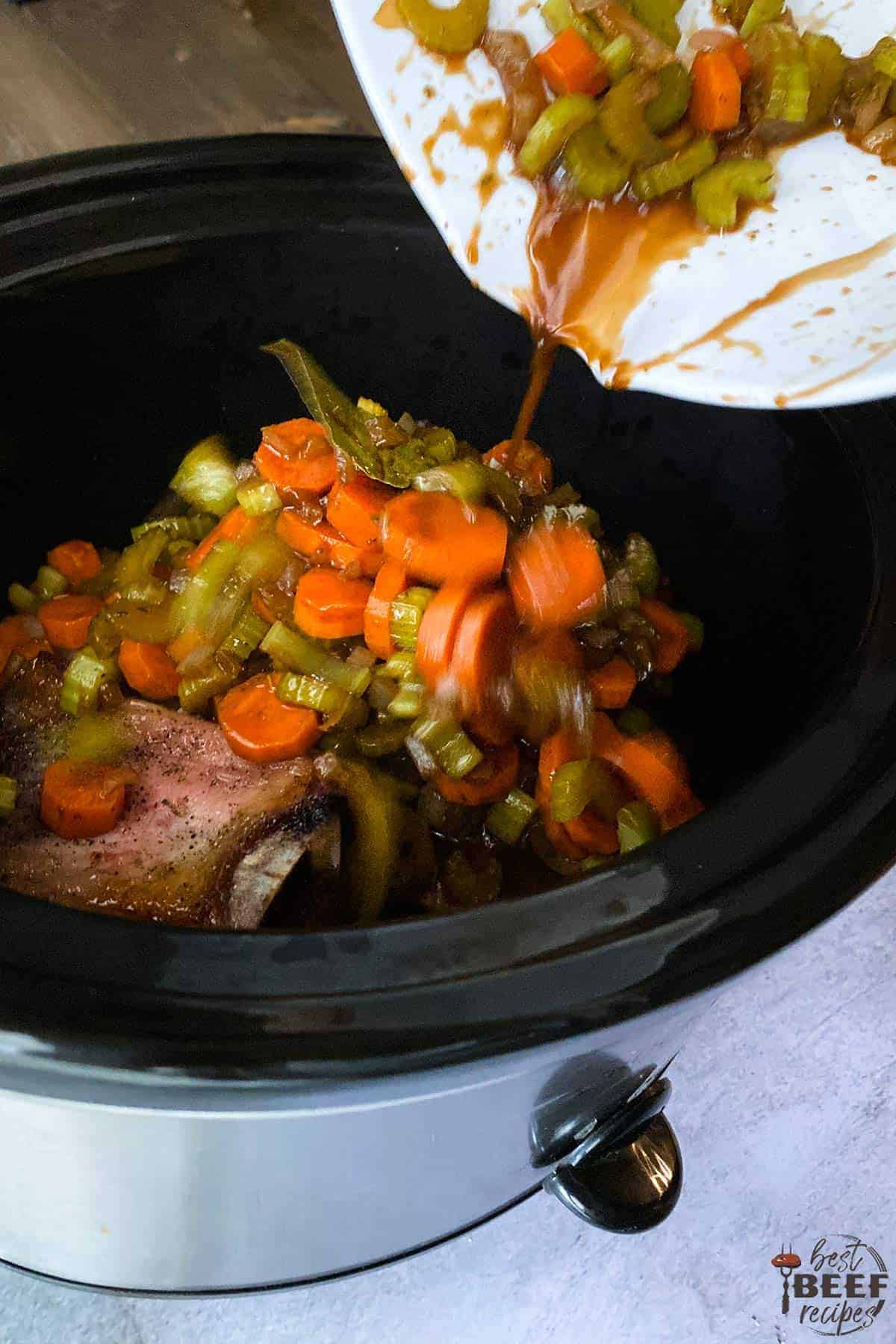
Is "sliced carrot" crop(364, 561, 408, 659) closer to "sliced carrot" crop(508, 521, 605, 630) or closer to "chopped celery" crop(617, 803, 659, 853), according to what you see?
"sliced carrot" crop(508, 521, 605, 630)

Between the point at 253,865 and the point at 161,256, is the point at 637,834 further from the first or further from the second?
the point at 161,256

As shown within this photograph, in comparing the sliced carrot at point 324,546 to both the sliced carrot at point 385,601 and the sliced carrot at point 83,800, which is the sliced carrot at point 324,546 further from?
the sliced carrot at point 83,800

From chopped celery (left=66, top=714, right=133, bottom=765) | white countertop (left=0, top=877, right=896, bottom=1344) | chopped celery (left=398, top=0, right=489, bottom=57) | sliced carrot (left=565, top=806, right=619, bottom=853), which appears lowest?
white countertop (left=0, top=877, right=896, bottom=1344)

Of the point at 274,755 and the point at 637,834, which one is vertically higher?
the point at 274,755

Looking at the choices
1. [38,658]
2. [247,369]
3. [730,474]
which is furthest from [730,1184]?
[247,369]

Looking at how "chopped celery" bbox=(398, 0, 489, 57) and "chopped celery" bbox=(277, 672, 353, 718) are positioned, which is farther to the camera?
"chopped celery" bbox=(277, 672, 353, 718)

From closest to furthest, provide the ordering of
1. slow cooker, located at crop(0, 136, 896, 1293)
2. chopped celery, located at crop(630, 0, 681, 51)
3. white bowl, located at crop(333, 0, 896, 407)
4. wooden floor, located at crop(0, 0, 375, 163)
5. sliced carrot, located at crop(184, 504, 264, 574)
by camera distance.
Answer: slow cooker, located at crop(0, 136, 896, 1293) → white bowl, located at crop(333, 0, 896, 407) → chopped celery, located at crop(630, 0, 681, 51) → sliced carrot, located at crop(184, 504, 264, 574) → wooden floor, located at crop(0, 0, 375, 163)

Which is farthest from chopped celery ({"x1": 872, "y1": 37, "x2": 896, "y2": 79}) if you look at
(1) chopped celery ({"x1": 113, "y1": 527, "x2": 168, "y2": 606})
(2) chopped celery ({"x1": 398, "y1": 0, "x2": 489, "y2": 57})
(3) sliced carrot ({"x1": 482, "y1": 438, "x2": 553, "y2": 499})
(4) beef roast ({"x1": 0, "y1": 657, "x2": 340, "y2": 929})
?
(1) chopped celery ({"x1": 113, "y1": 527, "x2": 168, "y2": 606})
